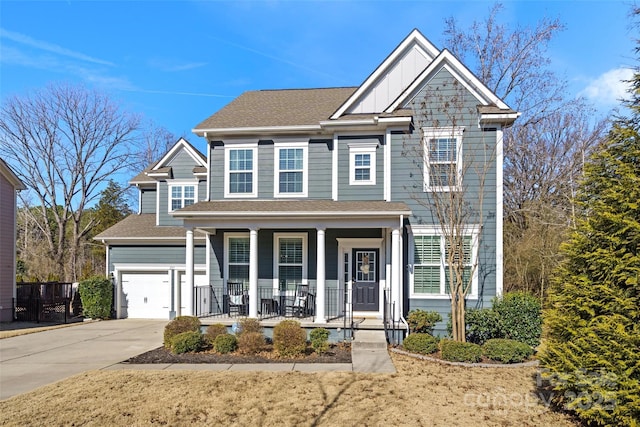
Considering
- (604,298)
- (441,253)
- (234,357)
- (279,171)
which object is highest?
(279,171)

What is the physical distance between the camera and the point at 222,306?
44.4 feet

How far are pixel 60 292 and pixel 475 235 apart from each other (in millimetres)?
17108

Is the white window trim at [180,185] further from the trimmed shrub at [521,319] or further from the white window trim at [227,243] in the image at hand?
the trimmed shrub at [521,319]

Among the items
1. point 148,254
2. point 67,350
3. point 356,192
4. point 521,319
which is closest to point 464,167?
point 356,192

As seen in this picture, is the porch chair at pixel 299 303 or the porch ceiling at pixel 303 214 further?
the porch chair at pixel 299 303

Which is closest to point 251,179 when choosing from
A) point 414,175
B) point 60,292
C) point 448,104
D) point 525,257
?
point 414,175

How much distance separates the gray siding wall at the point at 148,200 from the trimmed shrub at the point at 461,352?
1452 cm

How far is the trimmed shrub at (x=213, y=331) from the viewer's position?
10719 mm

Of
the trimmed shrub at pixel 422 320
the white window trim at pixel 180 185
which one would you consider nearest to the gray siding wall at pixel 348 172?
the trimmed shrub at pixel 422 320

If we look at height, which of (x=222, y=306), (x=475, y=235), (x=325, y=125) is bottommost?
(x=222, y=306)

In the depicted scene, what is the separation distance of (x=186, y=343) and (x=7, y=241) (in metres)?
12.2

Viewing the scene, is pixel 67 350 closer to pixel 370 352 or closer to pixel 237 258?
pixel 237 258

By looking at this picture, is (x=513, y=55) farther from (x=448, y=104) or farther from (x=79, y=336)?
(x=79, y=336)

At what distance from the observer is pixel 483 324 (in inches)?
437
